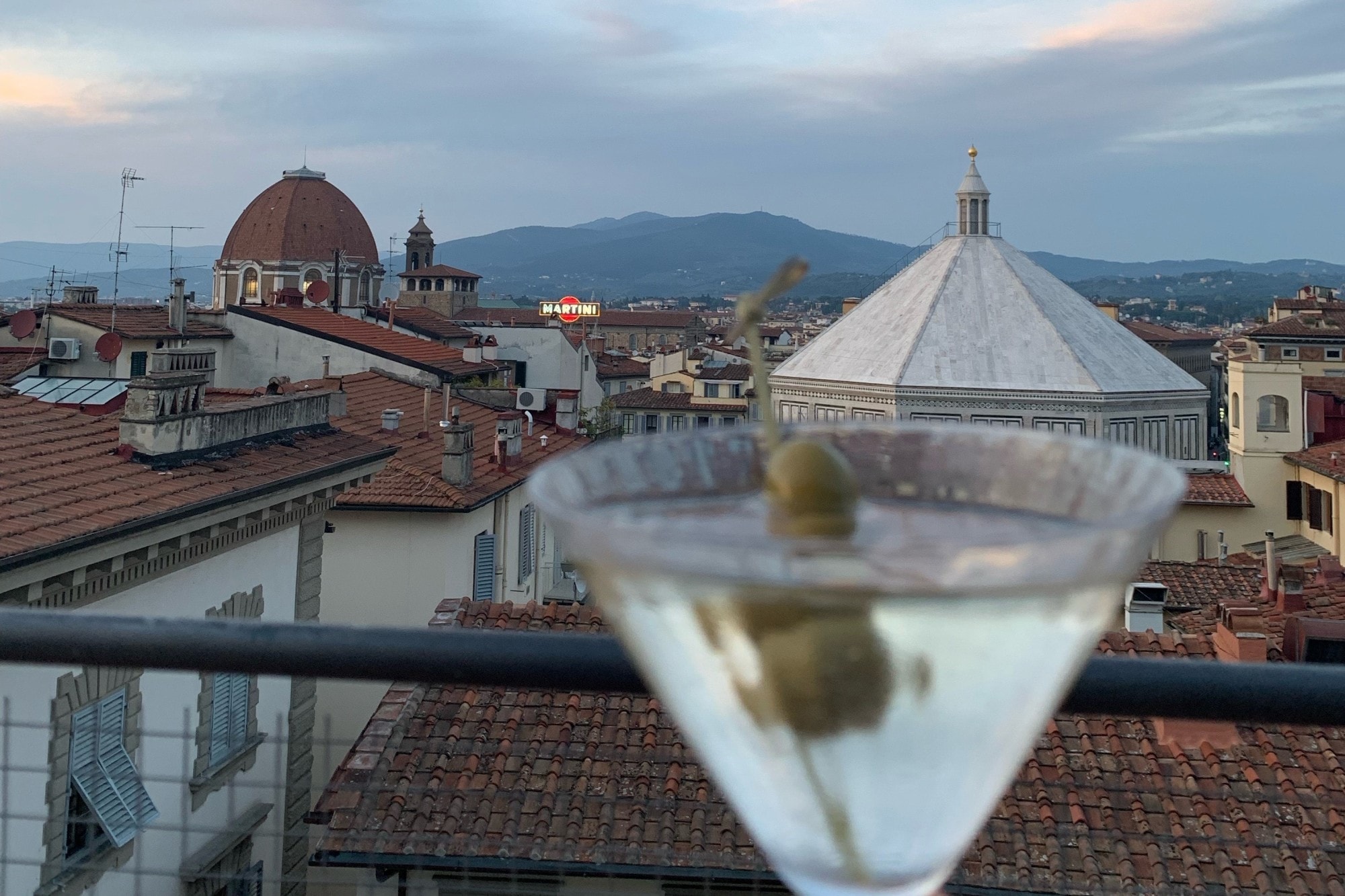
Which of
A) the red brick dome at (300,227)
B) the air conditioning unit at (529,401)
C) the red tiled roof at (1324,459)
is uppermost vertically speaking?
the red brick dome at (300,227)

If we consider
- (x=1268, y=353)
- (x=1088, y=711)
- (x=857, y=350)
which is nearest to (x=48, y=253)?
(x=857, y=350)

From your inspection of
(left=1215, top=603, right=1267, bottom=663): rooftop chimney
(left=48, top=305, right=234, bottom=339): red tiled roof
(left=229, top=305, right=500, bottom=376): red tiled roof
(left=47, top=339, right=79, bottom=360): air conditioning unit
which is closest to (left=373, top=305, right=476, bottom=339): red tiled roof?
(left=229, top=305, right=500, bottom=376): red tiled roof

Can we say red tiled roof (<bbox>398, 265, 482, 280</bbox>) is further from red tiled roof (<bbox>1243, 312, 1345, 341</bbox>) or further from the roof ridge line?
red tiled roof (<bbox>1243, 312, 1345, 341</bbox>)

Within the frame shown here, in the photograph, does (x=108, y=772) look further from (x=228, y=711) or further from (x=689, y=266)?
(x=689, y=266)

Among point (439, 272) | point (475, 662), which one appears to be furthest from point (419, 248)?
point (475, 662)

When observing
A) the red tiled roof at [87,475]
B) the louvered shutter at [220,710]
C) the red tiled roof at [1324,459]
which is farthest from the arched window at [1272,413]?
the louvered shutter at [220,710]

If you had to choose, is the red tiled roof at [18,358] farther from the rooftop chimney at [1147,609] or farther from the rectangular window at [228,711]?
the rooftop chimney at [1147,609]

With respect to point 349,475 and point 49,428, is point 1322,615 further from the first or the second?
point 49,428

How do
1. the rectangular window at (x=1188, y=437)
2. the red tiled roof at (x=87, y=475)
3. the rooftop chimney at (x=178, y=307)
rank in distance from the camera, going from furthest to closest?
1. the rectangular window at (x=1188, y=437)
2. the rooftop chimney at (x=178, y=307)
3. the red tiled roof at (x=87, y=475)
